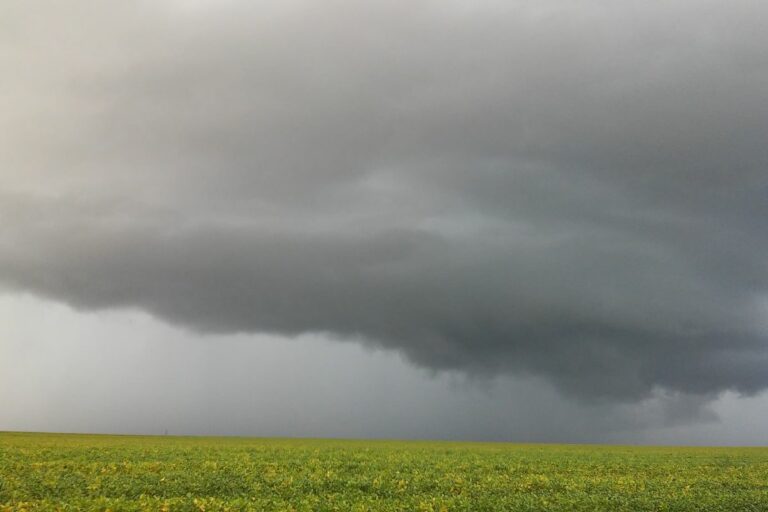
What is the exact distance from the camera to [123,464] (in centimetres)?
3884

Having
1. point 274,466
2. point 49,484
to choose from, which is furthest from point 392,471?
point 49,484

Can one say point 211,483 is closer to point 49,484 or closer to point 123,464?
point 49,484

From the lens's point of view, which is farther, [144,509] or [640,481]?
[640,481]

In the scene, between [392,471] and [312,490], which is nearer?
[312,490]

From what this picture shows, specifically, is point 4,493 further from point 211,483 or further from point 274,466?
point 274,466

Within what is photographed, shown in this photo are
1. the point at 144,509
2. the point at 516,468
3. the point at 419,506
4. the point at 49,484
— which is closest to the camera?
the point at 144,509

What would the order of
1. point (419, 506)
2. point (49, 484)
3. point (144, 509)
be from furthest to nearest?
1. point (49, 484)
2. point (419, 506)
3. point (144, 509)

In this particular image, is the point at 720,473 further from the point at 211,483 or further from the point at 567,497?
the point at 211,483

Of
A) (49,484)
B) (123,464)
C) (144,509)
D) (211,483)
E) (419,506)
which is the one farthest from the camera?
(123,464)

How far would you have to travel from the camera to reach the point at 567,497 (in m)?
31.4

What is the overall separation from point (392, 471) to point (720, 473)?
28.5 m

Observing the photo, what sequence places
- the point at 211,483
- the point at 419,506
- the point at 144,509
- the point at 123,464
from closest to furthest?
1. the point at 144,509
2. the point at 419,506
3. the point at 211,483
4. the point at 123,464

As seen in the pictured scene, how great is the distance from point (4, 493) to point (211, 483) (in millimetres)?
9661

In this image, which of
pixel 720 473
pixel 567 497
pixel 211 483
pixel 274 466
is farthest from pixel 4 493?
pixel 720 473
